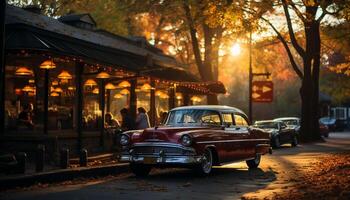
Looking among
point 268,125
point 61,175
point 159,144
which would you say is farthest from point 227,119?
point 268,125

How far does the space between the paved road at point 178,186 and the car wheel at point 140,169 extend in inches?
6.6

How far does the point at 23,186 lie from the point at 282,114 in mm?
59695

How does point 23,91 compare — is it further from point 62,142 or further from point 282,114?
point 282,114

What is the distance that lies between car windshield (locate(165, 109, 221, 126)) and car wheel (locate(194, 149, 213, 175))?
1023 mm

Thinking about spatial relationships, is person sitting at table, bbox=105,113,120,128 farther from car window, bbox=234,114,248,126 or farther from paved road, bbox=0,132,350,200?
car window, bbox=234,114,248,126

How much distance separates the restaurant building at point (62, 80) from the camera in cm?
1889

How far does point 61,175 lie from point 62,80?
10440mm

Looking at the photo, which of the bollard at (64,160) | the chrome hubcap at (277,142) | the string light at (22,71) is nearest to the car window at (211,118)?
the bollard at (64,160)

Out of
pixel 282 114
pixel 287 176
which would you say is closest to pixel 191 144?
pixel 287 176

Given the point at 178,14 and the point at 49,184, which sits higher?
the point at 178,14

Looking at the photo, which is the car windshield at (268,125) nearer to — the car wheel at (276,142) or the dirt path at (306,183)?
the car wheel at (276,142)

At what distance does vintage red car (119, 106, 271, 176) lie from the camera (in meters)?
14.6

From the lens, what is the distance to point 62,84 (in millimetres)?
24312

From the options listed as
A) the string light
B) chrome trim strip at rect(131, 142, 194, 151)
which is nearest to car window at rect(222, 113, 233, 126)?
chrome trim strip at rect(131, 142, 194, 151)
